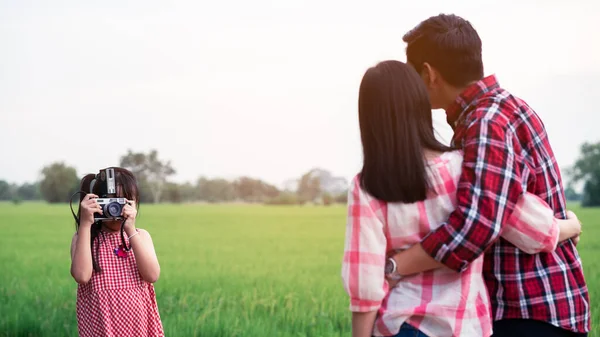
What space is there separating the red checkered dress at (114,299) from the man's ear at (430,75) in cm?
140

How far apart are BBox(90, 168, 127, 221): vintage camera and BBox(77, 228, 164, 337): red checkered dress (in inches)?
6.4

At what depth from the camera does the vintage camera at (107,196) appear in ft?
9.06

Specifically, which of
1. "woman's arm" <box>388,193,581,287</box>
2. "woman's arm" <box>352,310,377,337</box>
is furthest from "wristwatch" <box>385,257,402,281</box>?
"woman's arm" <box>388,193,581,287</box>

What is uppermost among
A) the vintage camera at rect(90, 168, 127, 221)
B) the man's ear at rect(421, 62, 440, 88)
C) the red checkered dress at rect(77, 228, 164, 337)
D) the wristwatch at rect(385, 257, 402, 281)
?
the man's ear at rect(421, 62, 440, 88)

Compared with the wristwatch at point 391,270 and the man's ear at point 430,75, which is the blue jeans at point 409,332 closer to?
the wristwatch at point 391,270

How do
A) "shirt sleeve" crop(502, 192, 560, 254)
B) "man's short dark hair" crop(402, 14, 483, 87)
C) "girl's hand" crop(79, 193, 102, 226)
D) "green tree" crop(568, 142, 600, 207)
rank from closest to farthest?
"shirt sleeve" crop(502, 192, 560, 254)
"man's short dark hair" crop(402, 14, 483, 87)
"girl's hand" crop(79, 193, 102, 226)
"green tree" crop(568, 142, 600, 207)

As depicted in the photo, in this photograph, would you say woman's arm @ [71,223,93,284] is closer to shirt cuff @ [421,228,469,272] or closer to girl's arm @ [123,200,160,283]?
girl's arm @ [123,200,160,283]

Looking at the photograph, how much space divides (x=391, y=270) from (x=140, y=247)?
1.24 m

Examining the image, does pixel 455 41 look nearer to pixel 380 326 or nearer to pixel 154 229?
pixel 380 326

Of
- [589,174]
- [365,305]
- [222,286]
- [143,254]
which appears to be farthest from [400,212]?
[589,174]

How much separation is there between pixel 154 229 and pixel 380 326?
1555 centimetres

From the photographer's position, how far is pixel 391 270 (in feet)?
6.19

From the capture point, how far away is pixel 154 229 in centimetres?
1697

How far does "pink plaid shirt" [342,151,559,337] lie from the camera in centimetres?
186
